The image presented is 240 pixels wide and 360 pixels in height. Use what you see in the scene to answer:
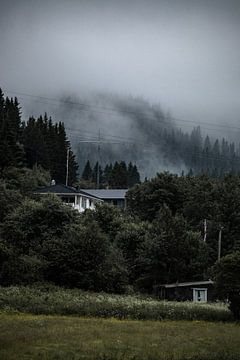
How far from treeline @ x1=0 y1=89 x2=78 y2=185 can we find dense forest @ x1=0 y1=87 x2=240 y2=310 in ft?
1.63

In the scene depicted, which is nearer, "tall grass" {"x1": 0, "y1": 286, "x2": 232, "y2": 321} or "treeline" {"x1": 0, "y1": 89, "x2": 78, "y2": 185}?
"tall grass" {"x1": 0, "y1": 286, "x2": 232, "y2": 321}

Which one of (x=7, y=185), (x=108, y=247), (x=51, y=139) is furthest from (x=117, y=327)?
(x=51, y=139)

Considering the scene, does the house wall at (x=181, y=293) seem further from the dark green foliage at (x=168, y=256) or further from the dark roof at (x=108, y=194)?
the dark roof at (x=108, y=194)

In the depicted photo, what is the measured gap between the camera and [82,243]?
51.8 m

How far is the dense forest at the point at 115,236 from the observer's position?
5075 cm

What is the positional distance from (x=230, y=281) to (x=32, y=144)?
68.1m

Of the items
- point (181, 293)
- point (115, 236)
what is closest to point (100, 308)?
point (181, 293)

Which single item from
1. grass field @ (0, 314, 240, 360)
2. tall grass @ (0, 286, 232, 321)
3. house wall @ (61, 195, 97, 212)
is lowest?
tall grass @ (0, 286, 232, 321)

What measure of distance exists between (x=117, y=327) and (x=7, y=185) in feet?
162

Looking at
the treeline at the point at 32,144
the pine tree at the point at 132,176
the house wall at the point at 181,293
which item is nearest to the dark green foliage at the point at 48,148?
the treeline at the point at 32,144

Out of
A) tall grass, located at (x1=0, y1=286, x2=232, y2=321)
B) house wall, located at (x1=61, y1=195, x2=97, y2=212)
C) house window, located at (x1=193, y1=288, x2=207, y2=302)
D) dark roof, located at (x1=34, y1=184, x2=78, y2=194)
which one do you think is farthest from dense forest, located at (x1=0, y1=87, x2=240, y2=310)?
tall grass, located at (x1=0, y1=286, x2=232, y2=321)

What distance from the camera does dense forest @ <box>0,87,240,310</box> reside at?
50750 millimetres

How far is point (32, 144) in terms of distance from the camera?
100m

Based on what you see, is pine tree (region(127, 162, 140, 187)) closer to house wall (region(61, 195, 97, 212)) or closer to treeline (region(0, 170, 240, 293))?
house wall (region(61, 195, 97, 212))
